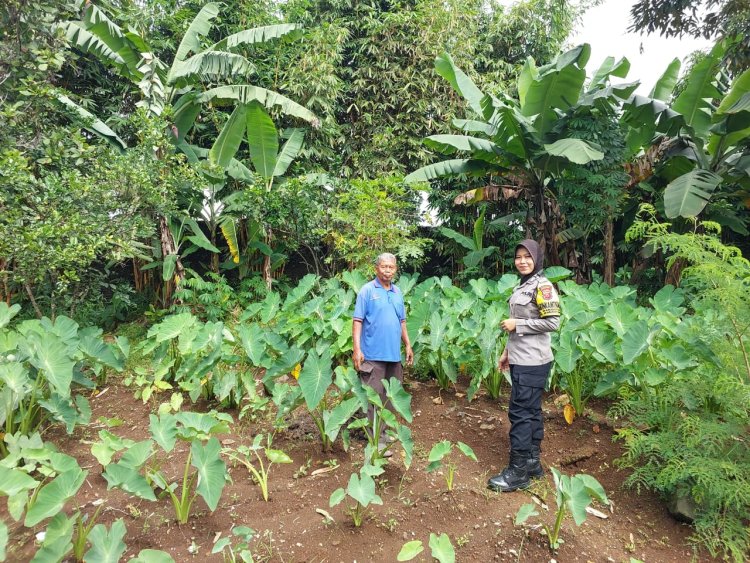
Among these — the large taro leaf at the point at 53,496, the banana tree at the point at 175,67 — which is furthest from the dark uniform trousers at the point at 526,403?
the banana tree at the point at 175,67

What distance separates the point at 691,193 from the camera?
220 inches

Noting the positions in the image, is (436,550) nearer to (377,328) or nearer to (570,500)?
(570,500)

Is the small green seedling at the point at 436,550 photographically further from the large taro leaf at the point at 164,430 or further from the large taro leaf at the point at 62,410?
the large taro leaf at the point at 62,410

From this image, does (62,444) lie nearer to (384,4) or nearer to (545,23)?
(384,4)

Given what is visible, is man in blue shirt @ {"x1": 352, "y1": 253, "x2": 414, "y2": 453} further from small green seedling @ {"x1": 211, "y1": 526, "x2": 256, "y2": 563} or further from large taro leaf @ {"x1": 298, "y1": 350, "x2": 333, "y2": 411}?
small green seedling @ {"x1": 211, "y1": 526, "x2": 256, "y2": 563}

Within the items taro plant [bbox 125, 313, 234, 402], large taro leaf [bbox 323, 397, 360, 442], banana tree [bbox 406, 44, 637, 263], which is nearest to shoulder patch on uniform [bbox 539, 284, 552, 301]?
large taro leaf [bbox 323, 397, 360, 442]

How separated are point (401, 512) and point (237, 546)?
878mm

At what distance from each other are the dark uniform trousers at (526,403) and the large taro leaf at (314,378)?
115 cm

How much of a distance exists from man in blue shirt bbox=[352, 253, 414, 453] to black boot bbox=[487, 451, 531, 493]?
35.4 inches

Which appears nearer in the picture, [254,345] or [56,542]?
[56,542]

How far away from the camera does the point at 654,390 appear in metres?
3.19

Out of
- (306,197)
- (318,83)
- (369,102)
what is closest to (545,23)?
(369,102)

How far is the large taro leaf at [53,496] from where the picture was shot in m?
2.00

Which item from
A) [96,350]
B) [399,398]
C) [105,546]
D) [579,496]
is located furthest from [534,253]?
[96,350]
